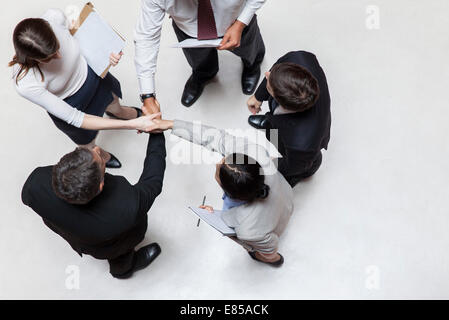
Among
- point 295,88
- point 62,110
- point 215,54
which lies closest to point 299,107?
point 295,88

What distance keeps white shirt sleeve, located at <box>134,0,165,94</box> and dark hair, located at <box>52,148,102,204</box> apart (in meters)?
0.64

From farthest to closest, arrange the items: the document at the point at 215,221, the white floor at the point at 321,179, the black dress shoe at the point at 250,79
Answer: the black dress shoe at the point at 250,79 → the white floor at the point at 321,179 → the document at the point at 215,221

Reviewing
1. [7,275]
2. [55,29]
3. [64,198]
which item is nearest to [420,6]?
[55,29]

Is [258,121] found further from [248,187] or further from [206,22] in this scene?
[248,187]

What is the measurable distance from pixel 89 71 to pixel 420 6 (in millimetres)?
2475

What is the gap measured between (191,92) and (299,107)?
45.7 inches

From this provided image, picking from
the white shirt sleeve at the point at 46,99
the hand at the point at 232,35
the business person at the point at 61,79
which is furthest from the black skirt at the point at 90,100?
the hand at the point at 232,35

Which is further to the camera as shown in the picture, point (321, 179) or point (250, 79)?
point (250, 79)

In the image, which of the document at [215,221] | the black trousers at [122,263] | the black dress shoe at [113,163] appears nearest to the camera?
the document at [215,221]

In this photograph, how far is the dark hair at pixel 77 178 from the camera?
1.42 meters

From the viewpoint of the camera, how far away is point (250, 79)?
2.68 metres

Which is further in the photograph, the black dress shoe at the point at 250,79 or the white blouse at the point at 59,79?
the black dress shoe at the point at 250,79

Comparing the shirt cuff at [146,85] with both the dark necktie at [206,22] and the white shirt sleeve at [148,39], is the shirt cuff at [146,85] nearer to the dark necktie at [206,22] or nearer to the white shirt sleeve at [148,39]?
the white shirt sleeve at [148,39]

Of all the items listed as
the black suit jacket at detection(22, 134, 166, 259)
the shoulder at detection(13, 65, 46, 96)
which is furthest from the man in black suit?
the shoulder at detection(13, 65, 46, 96)
